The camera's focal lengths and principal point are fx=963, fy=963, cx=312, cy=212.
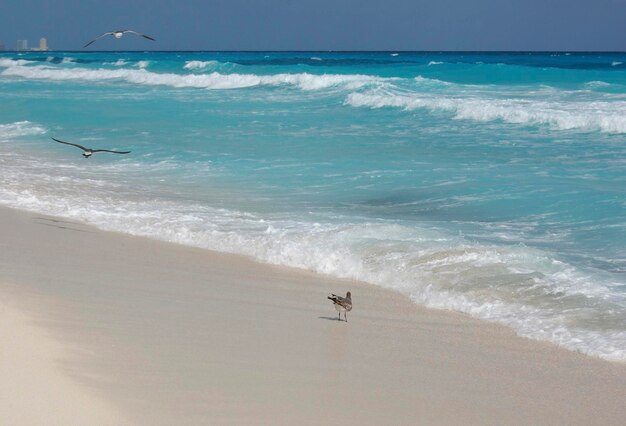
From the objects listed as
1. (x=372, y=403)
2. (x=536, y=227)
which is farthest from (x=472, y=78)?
(x=372, y=403)

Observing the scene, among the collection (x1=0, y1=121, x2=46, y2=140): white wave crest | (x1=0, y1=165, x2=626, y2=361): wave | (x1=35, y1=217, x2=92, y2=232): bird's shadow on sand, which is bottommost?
(x1=0, y1=121, x2=46, y2=140): white wave crest

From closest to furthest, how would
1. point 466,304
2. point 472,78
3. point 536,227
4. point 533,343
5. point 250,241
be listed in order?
point 533,343
point 466,304
point 250,241
point 536,227
point 472,78

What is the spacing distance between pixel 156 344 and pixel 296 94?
1146 inches

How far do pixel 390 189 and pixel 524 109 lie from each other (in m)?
11.3

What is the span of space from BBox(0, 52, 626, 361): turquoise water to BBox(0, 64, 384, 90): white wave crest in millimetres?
9198

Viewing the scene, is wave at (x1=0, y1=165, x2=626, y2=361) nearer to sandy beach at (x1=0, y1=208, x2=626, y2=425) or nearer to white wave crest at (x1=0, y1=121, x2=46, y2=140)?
sandy beach at (x1=0, y1=208, x2=626, y2=425)

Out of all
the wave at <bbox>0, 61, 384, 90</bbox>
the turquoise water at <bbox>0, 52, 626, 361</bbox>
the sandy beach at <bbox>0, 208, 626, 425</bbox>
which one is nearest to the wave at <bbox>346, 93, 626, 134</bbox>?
the turquoise water at <bbox>0, 52, 626, 361</bbox>

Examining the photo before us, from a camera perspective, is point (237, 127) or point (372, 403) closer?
point (372, 403)

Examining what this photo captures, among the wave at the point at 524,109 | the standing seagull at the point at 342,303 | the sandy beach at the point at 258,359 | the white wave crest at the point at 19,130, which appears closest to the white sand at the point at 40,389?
the sandy beach at the point at 258,359

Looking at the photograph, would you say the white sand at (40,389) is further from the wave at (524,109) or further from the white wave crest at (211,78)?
the white wave crest at (211,78)

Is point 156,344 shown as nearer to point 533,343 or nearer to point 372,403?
point 372,403

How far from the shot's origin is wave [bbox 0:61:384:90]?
37.1m

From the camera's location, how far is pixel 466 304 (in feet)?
23.2

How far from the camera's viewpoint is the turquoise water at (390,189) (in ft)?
24.9
